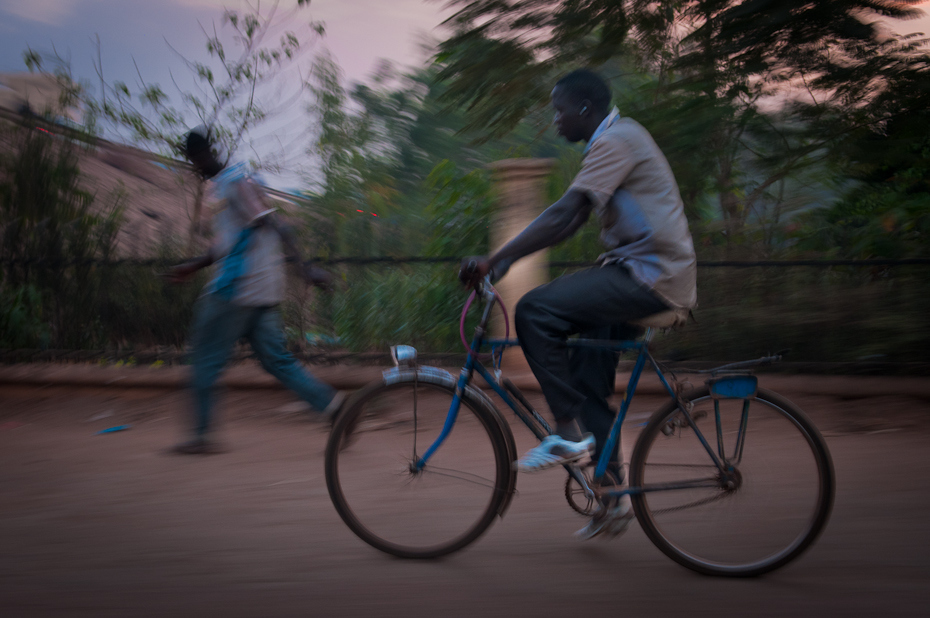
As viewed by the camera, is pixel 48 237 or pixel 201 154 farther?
pixel 48 237

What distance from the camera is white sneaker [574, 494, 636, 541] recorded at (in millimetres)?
2805

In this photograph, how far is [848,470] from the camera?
13.2 ft

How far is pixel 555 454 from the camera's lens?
2.72m

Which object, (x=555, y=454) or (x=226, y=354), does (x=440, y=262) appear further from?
(x=555, y=454)

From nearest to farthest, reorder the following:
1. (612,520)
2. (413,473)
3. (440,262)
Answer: (612,520)
(413,473)
(440,262)

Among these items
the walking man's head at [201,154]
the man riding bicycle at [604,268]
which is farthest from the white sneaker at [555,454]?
the walking man's head at [201,154]

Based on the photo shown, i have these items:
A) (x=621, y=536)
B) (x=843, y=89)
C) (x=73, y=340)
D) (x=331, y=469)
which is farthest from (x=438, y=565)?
(x=73, y=340)

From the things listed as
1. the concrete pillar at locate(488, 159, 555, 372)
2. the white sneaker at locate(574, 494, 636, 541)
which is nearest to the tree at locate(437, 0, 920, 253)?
the concrete pillar at locate(488, 159, 555, 372)

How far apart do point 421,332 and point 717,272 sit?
92.4 inches

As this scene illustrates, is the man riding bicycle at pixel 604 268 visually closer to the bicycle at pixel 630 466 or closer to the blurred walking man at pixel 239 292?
the bicycle at pixel 630 466

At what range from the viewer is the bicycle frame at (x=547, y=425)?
8.96 feet

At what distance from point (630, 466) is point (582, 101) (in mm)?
1374

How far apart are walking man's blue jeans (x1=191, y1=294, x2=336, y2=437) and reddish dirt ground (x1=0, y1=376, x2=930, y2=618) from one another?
1.50ft

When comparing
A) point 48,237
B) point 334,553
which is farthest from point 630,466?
point 48,237
